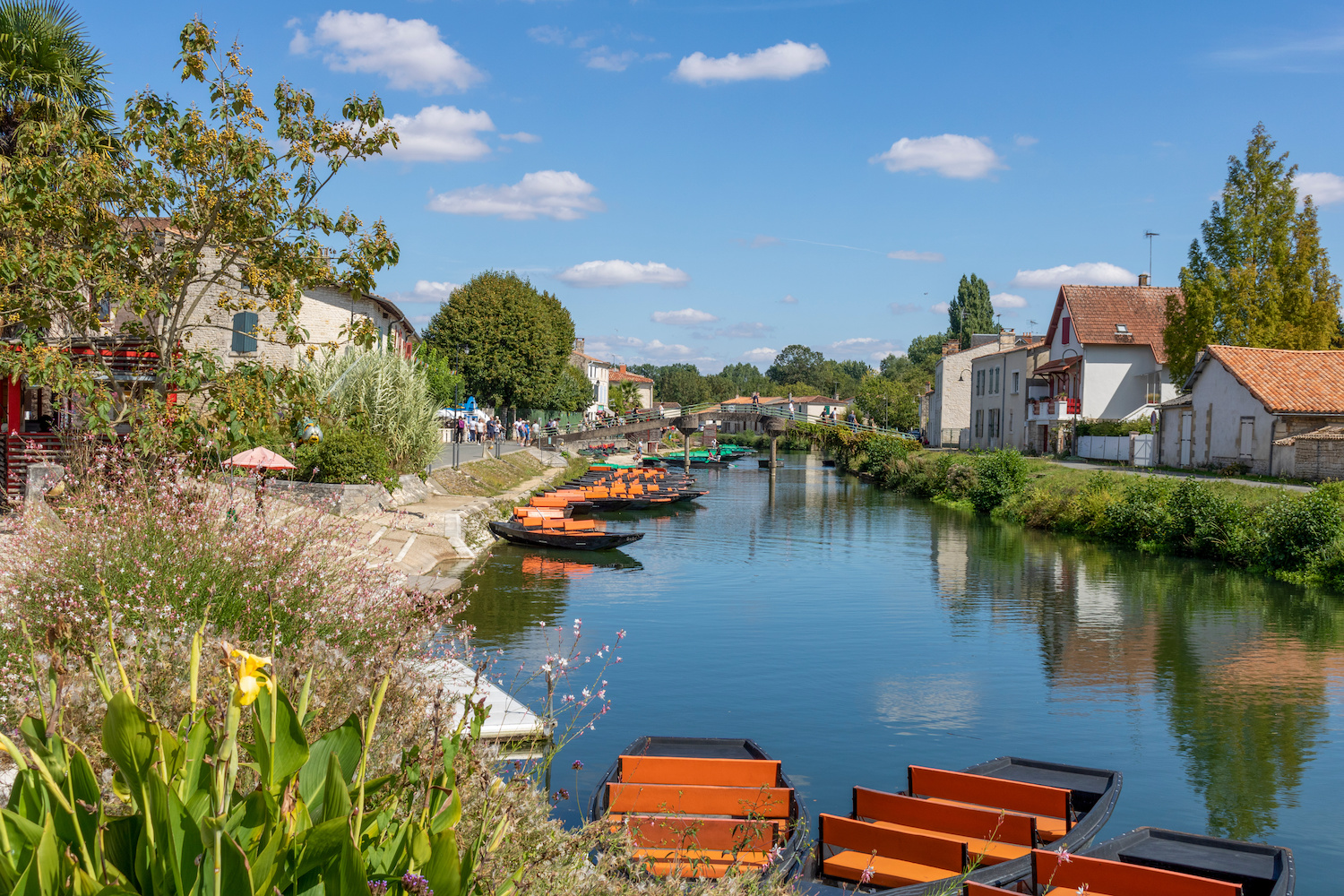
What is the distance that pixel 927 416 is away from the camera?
7950cm

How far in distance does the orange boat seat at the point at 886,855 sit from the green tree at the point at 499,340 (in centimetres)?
5568

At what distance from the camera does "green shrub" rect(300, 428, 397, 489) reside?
84.5 feet

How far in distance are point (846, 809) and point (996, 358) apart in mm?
55992

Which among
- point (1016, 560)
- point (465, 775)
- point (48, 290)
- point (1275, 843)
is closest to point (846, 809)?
point (1275, 843)

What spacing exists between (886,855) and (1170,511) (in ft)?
83.7

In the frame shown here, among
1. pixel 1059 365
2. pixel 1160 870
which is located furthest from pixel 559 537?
pixel 1059 365

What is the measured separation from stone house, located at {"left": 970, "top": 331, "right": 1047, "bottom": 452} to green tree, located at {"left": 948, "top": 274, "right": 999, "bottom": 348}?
139 feet

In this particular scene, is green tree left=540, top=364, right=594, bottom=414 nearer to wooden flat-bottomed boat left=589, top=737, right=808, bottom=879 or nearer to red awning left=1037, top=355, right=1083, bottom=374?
red awning left=1037, top=355, right=1083, bottom=374

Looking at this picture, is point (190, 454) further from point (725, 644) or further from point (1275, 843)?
point (1275, 843)

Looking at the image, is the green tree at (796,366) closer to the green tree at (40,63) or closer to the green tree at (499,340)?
the green tree at (499,340)

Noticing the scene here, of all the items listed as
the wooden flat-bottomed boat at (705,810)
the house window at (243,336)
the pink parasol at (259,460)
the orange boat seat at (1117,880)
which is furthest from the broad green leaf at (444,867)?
the house window at (243,336)

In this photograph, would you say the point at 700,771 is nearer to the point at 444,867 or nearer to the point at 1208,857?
the point at 1208,857

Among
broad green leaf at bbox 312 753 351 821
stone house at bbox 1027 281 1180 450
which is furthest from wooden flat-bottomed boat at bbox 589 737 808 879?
stone house at bbox 1027 281 1180 450

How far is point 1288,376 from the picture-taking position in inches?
1348
